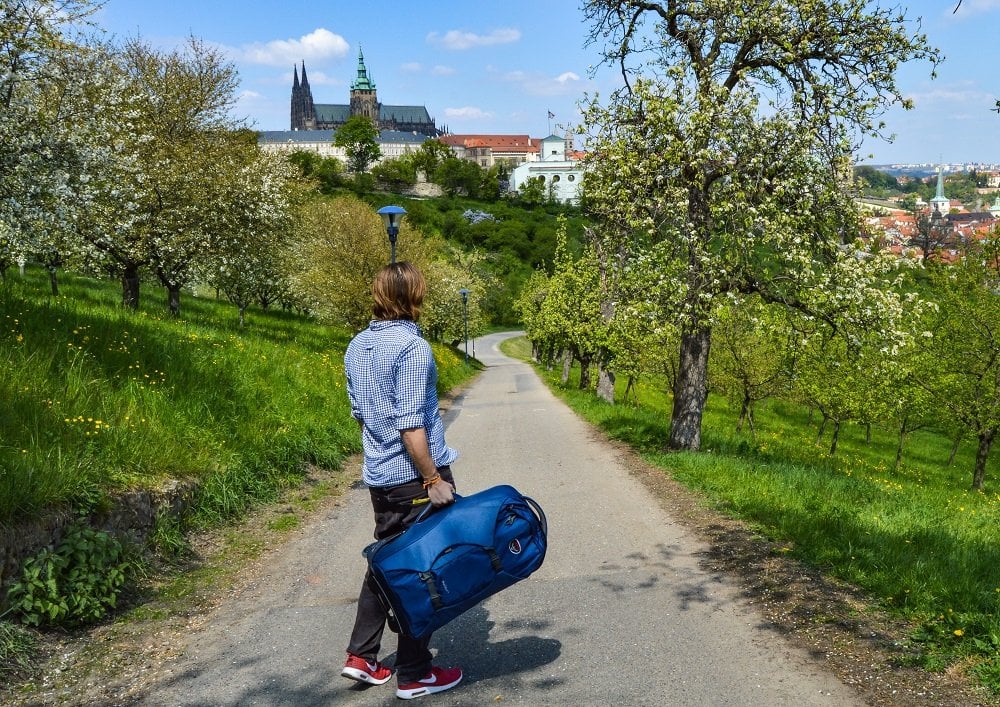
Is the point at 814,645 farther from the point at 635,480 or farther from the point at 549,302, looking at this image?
the point at 549,302

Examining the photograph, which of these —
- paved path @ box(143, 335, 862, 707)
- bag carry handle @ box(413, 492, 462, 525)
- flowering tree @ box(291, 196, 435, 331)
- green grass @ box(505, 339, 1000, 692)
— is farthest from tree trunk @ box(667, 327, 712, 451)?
flowering tree @ box(291, 196, 435, 331)

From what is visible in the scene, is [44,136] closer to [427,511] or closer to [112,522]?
[112,522]

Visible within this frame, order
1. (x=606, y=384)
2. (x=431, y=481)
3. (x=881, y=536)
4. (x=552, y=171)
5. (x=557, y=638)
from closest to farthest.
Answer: (x=431, y=481) → (x=557, y=638) → (x=881, y=536) → (x=606, y=384) → (x=552, y=171)

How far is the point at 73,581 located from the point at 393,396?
2.63 metres

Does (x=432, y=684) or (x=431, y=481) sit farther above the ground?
(x=431, y=481)

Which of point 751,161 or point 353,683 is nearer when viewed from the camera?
point 353,683

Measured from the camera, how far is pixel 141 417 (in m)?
7.10

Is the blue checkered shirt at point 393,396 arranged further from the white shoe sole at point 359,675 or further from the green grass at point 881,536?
the green grass at point 881,536

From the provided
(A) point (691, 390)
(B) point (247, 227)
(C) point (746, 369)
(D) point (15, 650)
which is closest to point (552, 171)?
(C) point (746, 369)

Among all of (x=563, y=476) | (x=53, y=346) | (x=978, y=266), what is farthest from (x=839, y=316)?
(x=978, y=266)

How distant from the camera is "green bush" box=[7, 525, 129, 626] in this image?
4.36m

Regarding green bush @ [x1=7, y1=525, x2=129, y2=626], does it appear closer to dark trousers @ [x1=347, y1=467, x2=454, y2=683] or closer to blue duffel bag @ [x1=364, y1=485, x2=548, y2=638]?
dark trousers @ [x1=347, y1=467, x2=454, y2=683]

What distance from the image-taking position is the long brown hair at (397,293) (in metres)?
3.86

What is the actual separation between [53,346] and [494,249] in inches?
4637
